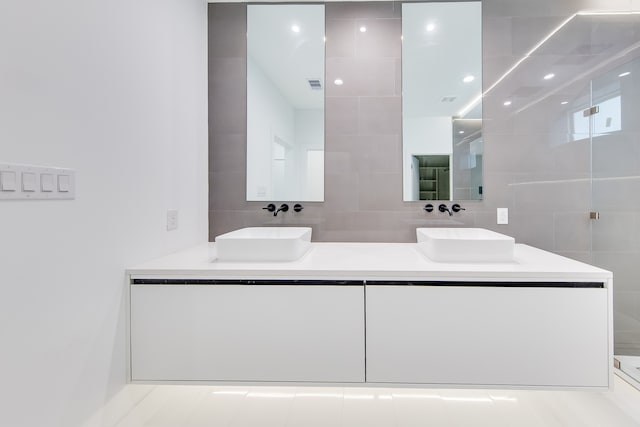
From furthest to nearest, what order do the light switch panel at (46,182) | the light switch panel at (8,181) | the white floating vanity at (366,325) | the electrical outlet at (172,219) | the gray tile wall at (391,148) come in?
the gray tile wall at (391,148) → the electrical outlet at (172,219) → the white floating vanity at (366,325) → the light switch panel at (46,182) → the light switch panel at (8,181)

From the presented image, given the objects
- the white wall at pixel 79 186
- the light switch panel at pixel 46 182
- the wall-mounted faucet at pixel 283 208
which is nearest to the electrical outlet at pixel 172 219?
the white wall at pixel 79 186

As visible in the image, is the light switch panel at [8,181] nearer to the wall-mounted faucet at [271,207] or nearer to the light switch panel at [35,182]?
the light switch panel at [35,182]

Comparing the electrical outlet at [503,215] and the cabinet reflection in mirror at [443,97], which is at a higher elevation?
the cabinet reflection in mirror at [443,97]

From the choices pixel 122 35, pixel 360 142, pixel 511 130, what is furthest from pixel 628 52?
pixel 122 35

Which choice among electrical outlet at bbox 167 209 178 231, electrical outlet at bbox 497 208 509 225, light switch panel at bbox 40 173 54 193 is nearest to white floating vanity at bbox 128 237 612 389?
electrical outlet at bbox 167 209 178 231

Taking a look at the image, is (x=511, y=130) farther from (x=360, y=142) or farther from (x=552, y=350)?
(x=552, y=350)

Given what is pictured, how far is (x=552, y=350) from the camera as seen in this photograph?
1.46 meters

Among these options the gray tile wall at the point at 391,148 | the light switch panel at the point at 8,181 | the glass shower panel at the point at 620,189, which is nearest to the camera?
the light switch panel at the point at 8,181

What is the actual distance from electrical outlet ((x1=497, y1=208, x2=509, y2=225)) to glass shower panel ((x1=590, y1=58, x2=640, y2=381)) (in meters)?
0.55

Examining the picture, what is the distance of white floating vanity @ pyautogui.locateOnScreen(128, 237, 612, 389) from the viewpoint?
147 centimetres

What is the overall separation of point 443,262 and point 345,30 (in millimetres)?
1692

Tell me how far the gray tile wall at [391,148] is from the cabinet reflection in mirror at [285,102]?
0.07 metres

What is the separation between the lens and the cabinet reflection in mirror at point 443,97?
227cm

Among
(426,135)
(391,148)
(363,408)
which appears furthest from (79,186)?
(426,135)
